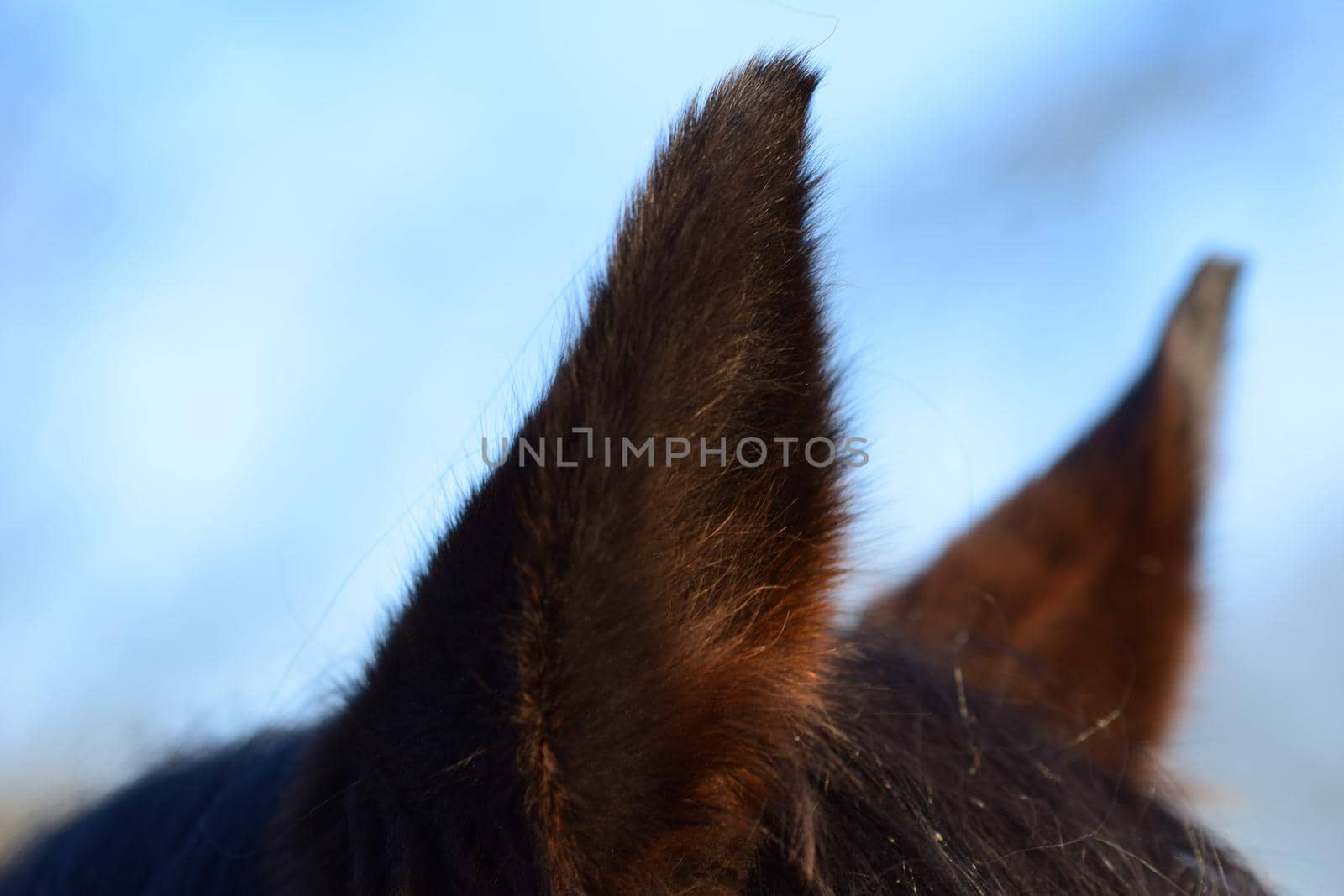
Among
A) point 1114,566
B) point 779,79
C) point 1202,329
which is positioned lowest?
point 1114,566

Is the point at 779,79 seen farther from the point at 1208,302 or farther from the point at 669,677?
the point at 1208,302

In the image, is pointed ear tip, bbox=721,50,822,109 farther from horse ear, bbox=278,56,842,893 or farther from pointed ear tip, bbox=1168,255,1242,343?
pointed ear tip, bbox=1168,255,1242,343

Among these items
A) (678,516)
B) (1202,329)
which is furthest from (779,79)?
(1202,329)

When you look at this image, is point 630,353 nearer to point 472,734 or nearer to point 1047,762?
point 472,734

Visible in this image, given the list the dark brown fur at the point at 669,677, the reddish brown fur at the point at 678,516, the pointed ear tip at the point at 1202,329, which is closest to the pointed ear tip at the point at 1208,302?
the pointed ear tip at the point at 1202,329

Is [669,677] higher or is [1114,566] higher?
[669,677]

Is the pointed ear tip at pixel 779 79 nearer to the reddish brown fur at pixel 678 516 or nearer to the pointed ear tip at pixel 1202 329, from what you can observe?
the reddish brown fur at pixel 678 516
